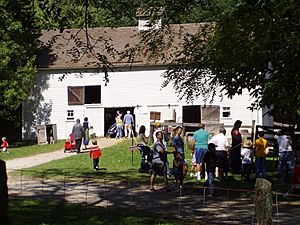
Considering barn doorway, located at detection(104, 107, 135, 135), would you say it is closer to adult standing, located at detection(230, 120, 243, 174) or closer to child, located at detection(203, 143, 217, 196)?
adult standing, located at detection(230, 120, 243, 174)

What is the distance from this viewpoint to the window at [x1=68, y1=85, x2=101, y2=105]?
40781 mm

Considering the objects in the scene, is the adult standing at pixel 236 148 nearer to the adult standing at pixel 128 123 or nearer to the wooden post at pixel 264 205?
the wooden post at pixel 264 205

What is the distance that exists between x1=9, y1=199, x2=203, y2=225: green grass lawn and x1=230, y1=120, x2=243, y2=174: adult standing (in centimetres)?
642

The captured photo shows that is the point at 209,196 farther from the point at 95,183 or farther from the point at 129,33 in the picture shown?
the point at 129,33

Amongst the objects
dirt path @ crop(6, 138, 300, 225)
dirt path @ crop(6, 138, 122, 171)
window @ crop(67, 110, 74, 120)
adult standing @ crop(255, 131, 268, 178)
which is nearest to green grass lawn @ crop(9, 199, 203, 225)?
dirt path @ crop(6, 138, 300, 225)

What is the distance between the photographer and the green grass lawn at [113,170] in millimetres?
18278

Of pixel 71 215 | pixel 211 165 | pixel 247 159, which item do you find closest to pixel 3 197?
pixel 71 215

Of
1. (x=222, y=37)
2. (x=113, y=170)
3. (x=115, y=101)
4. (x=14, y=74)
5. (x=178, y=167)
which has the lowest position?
(x=113, y=170)

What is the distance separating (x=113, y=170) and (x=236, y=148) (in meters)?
4.33

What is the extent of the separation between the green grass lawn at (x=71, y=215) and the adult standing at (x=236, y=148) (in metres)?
6.42

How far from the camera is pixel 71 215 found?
44.3 ft

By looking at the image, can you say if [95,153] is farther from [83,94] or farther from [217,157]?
[83,94]

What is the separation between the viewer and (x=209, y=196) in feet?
52.2

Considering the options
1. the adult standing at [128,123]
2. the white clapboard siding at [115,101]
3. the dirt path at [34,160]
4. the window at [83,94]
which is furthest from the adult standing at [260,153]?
the window at [83,94]
